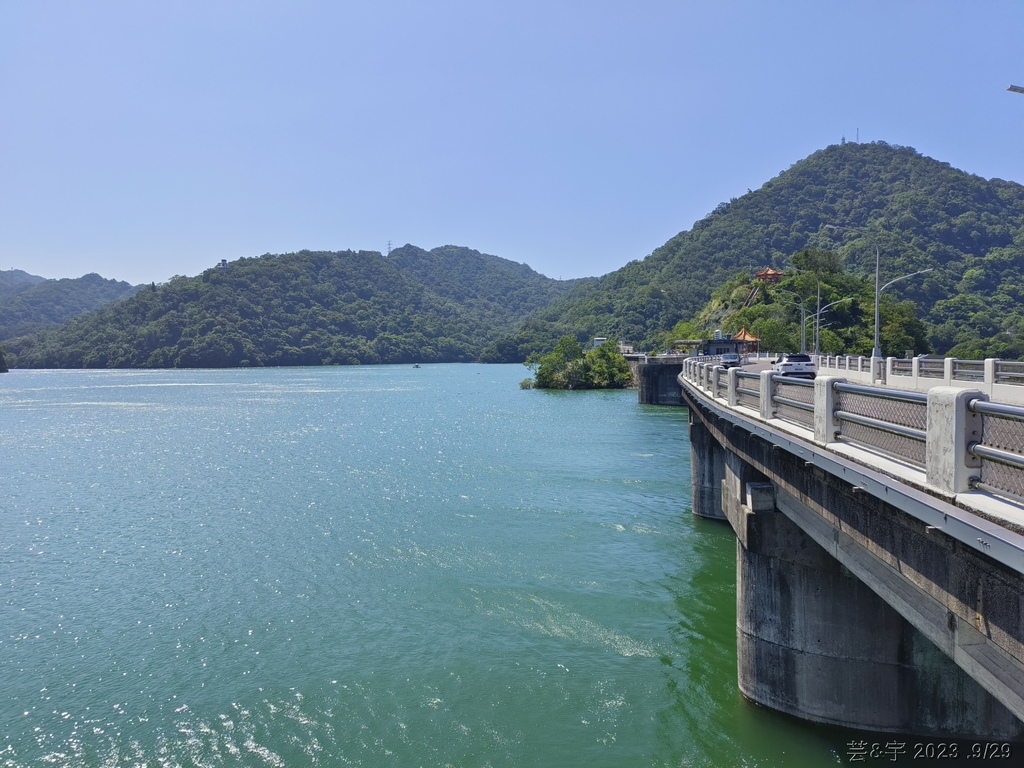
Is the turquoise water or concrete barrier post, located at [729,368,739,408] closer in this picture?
the turquoise water

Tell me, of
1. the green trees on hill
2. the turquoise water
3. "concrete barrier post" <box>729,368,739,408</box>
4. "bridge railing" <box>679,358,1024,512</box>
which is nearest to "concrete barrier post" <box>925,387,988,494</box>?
"bridge railing" <box>679,358,1024,512</box>

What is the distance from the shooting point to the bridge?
18.0 feet

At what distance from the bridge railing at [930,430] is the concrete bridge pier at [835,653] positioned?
A: 2.17m

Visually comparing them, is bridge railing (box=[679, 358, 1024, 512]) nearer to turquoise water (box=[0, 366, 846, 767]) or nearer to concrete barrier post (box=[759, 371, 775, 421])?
concrete barrier post (box=[759, 371, 775, 421])

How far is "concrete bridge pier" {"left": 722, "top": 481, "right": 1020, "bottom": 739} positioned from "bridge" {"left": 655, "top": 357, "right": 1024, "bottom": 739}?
0.02m

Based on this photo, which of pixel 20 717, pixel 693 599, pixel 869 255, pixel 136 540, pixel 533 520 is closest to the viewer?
pixel 20 717

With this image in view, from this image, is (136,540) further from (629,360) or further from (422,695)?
(629,360)

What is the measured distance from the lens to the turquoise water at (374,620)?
12.9 metres

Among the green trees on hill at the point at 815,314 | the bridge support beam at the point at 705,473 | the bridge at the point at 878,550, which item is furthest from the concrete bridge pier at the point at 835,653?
the green trees on hill at the point at 815,314

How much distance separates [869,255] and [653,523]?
188 metres

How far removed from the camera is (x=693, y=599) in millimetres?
19562

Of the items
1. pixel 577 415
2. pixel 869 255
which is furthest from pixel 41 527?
pixel 869 255

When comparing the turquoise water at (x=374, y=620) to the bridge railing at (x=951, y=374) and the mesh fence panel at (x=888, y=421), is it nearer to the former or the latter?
the mesh fence panel at (x=888, y=421)

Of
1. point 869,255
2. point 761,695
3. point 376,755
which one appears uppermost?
point 869,255
